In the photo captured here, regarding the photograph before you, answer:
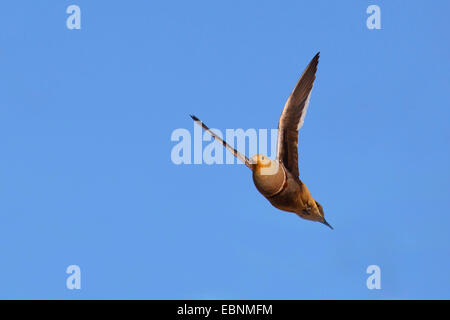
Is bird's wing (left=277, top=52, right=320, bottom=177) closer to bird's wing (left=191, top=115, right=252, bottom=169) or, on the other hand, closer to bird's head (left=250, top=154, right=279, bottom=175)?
bird's head (left=250, top=154, right=279, bottom=175)

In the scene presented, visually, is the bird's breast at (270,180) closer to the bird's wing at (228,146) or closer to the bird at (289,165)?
the bird at (289,165)

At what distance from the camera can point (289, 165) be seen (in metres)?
9.71

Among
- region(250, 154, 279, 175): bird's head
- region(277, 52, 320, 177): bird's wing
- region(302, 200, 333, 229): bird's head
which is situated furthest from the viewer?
region(302, 200, 333, 229): bird's head

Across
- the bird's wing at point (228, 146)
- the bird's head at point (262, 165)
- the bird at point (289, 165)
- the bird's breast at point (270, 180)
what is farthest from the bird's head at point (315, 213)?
the bird's wing at point (228, 146)

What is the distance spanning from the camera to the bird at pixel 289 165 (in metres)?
9.17

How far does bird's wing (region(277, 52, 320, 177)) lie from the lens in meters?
9.66

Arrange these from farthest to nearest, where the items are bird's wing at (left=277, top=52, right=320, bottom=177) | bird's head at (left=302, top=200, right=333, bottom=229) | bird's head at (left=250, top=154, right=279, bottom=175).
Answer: bird's head at (left=302, top=200, right=333, bottom=229)
bird's wing at (left=277, top=52, right=320, bottom=177)
bird's head at (left=250, top=154, right=279, bottom=175)

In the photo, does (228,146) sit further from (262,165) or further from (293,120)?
(293,120)

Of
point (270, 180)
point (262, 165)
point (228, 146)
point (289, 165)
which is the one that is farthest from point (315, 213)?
point (228, 146)

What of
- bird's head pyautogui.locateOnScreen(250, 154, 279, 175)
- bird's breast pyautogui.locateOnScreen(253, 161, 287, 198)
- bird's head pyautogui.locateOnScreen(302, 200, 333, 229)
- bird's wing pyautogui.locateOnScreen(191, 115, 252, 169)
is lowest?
bird's head pyautogui.locateOnScreen(302, 200, 333, 229)

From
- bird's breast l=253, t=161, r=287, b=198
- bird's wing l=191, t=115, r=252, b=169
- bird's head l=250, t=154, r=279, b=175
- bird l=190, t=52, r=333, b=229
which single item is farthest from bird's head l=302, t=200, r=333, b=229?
bird's wing l=191, t=115, r=252, b=169
